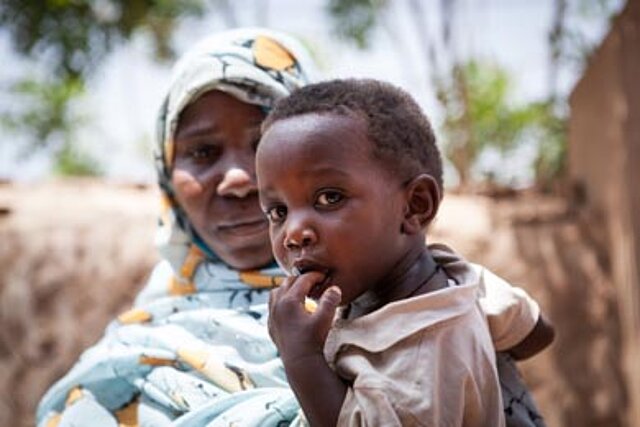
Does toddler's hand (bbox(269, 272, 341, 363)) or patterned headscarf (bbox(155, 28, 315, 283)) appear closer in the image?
toddler's hand (bbox(269, 272, 341, 363))

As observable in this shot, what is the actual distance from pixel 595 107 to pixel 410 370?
15.5 ft

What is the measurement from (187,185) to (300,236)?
2.62 feet

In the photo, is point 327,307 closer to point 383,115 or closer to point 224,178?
point 383,115

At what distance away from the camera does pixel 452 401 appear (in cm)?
136

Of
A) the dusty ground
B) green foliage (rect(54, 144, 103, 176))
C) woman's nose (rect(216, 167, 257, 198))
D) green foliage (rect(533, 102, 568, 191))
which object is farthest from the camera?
green foliage (rect(54, 144, 103, 176))

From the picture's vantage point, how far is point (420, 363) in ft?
4.43

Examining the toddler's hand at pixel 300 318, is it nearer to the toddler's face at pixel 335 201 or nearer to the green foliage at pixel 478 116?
the toddler's face at pixel 335 201

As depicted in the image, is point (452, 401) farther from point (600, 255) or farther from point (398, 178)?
point (600, 255)

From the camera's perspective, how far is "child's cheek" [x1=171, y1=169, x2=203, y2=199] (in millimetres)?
2166

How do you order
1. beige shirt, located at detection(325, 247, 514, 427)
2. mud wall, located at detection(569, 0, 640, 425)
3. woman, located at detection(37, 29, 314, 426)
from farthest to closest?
mud wall, located at detection(569, 0, 640, 425), woman, located at detection(37, 29, 314, 426), beige shirt, located at detection(325, 247, 514, 427)

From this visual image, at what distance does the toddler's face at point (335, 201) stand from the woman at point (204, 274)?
0.42 m

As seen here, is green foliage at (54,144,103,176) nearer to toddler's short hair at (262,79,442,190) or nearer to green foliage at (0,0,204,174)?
green foliage at (0,0,204,174)

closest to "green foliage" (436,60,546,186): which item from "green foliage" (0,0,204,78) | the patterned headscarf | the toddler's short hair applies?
"green foliage" (0,0,204,78)

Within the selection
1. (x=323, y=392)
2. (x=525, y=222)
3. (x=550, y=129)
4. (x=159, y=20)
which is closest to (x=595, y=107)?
(x=525, y=222)
